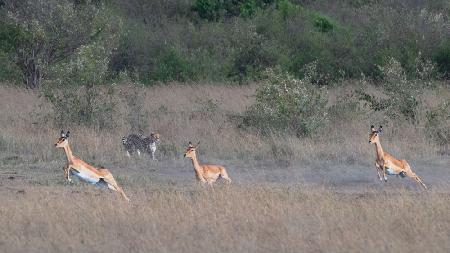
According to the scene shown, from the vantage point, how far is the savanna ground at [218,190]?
34.3ft

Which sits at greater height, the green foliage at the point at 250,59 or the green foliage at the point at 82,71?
the green foliage at the point at 82,71

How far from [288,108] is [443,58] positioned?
10752 mm

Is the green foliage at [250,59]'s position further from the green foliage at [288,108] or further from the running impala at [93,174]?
the running impala at [93,174]

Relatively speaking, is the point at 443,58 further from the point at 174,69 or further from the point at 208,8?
the point at 208,8

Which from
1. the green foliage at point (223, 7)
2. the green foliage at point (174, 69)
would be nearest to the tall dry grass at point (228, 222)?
the green foliage at point (174, 69)

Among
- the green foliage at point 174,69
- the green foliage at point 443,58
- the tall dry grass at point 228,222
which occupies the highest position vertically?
the tall dry grass at point 228,222

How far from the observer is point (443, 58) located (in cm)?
2831

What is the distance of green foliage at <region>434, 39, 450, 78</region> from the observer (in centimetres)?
2816

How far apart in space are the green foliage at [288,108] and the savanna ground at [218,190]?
0.34 metres

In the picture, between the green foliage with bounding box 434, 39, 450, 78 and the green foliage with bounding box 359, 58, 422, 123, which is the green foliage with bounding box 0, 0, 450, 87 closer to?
the green foliage with bounding box 434, 39, 450, 78

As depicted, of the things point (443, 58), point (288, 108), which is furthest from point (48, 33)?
point (443, 58)

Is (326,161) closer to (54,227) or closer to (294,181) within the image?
(294,181)

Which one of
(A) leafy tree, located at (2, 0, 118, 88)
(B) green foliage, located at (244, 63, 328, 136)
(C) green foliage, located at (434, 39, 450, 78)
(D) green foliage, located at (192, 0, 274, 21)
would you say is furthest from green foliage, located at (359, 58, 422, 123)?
(D) green foliage, located at (192, 0, 274, 21)

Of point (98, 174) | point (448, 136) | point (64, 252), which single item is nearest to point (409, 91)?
point (448, 136)
